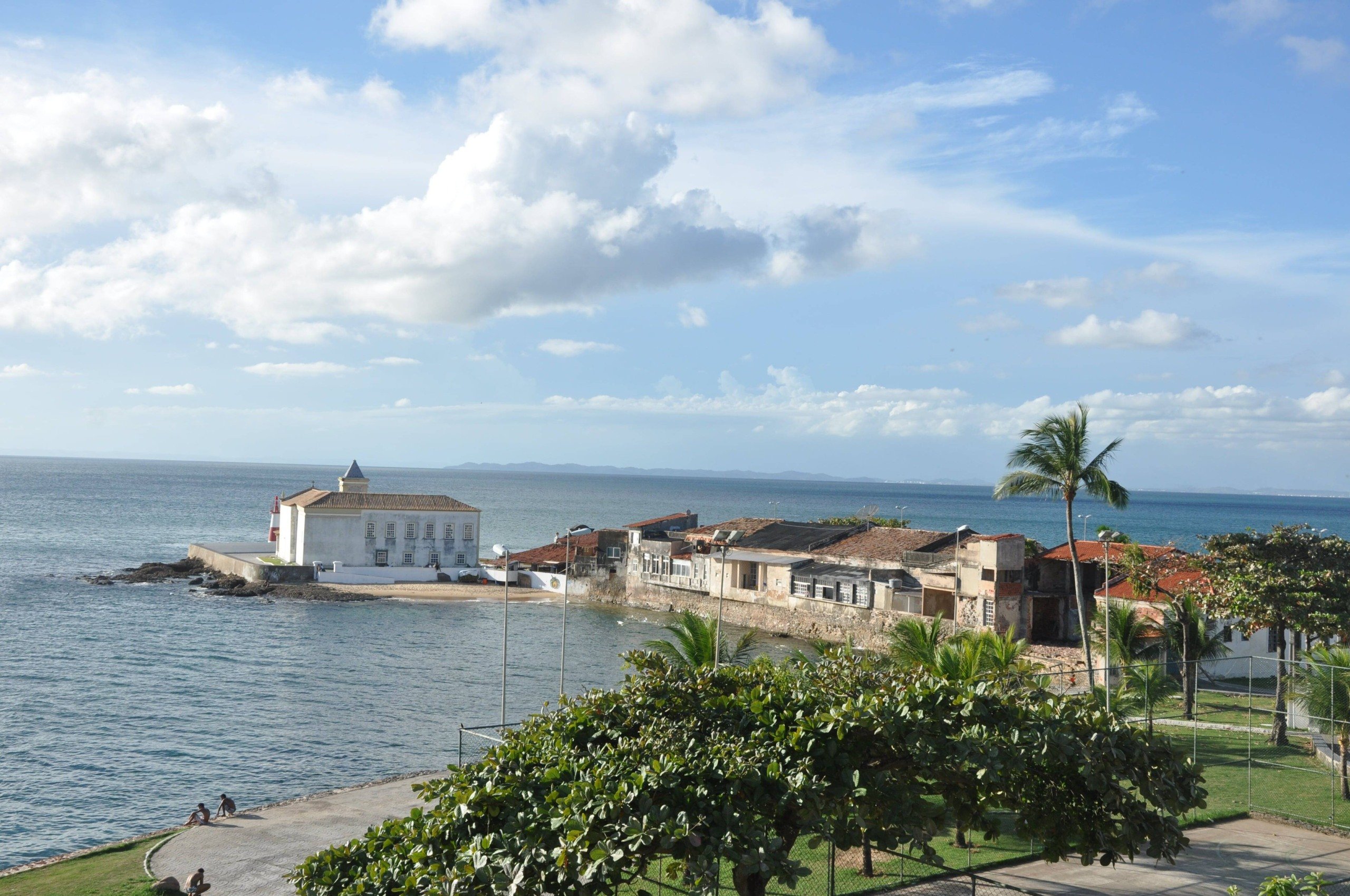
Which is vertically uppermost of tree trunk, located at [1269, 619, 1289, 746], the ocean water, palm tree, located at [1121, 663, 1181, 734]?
palm tree, located at [1121, 663, 1181, 734]

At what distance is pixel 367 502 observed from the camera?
A: 81875mm

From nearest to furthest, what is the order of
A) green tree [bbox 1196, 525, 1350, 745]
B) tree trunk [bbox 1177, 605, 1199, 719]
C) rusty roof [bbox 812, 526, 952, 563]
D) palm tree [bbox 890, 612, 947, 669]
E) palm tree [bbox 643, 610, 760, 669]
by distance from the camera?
Answer: palm tree [bbox 890, 612, 947, 669] < palm tree [bbox 643, 610, 760, 669] < green tree [bbox 1196, 525, 1350, 745] < tree trunk [bbox 1177, 605, 1199, 719] < rusty roof [bbox 812, 526, 952, 563]

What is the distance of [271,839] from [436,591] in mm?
55812

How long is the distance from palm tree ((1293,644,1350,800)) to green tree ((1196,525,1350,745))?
2.82 meters

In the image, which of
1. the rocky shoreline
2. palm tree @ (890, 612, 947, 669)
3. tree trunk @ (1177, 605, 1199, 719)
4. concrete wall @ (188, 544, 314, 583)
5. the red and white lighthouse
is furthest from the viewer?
the red and white lighthouse

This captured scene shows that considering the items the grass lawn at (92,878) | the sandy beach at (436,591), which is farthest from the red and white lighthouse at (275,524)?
the grass lawn at (92,878)

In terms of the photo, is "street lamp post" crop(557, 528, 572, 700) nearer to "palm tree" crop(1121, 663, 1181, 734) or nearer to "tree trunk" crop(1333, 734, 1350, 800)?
"palm tree" crop(1121, 663, 1181, 734)

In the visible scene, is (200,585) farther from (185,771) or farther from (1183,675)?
(1183,675)

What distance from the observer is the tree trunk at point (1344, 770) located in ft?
69.9

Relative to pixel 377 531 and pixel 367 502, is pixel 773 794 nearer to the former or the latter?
pixel 367 502

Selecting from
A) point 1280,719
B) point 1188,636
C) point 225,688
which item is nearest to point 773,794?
point 1280,719

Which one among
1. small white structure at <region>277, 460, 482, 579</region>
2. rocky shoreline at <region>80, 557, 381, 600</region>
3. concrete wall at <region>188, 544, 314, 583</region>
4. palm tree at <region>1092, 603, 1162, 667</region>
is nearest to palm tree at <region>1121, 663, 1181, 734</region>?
palm tree at <region>1092, 603, 1162, 667</region>

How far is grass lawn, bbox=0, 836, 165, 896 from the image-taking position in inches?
736

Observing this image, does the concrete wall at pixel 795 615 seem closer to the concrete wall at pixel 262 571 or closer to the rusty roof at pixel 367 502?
the rusty roof at pixel 367 502
